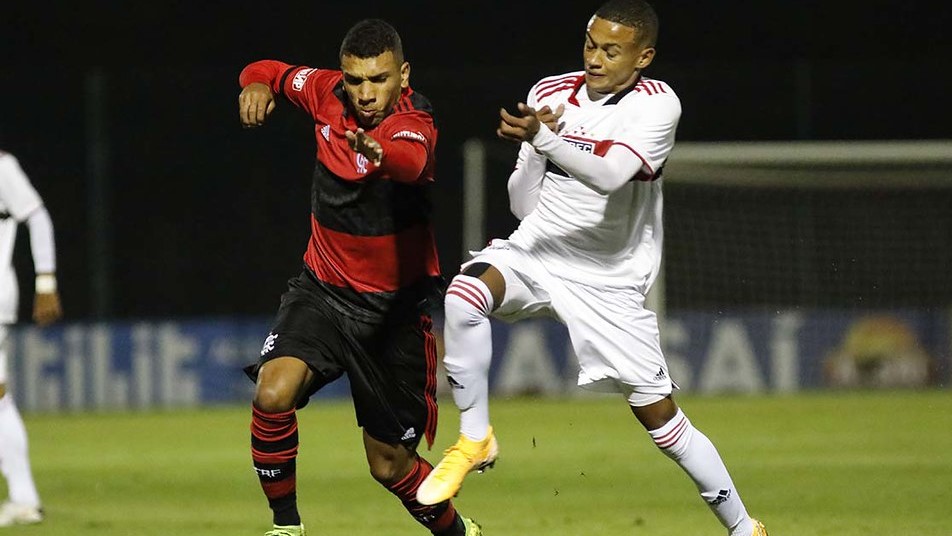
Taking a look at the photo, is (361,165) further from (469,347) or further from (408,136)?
(469,347)

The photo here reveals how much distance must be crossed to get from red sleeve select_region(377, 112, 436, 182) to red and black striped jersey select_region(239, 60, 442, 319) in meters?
0.02


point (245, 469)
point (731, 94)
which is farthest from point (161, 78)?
point (245, 469)

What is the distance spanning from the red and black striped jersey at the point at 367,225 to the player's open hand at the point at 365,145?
616 mm

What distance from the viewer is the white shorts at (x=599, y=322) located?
6.28 metres

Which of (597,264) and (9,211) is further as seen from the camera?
(9,211)

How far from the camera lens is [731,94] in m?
18.8

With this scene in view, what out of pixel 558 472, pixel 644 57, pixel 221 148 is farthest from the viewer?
pixel 221 148

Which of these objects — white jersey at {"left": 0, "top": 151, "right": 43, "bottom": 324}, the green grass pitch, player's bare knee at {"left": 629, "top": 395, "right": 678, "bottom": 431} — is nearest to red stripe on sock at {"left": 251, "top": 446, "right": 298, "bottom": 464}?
player's bare knee at {"left": 629, "top": 395, "right": 678, "bottom": 431}

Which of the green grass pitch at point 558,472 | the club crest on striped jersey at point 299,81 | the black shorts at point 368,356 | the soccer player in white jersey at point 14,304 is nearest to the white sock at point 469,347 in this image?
the black shorts at point 368,356

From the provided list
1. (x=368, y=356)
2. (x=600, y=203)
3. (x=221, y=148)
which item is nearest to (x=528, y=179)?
(x=600, y=203)

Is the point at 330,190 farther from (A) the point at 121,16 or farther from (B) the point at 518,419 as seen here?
(A) the point at 121,16

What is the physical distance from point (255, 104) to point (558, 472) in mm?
5250

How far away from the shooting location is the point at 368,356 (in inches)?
253

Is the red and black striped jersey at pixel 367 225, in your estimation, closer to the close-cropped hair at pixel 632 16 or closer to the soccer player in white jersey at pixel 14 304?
the close-cropped hair at pixel 632 16
